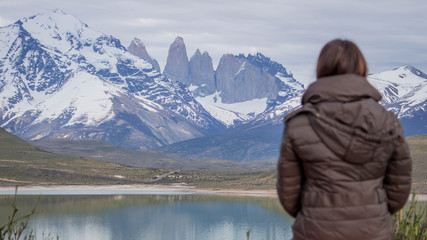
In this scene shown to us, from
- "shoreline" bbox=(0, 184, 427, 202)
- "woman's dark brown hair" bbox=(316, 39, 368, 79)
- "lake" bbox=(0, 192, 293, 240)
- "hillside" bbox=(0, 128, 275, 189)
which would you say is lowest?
"lake" bbox=(0, 192, 293, 240)

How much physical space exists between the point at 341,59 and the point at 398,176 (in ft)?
3.59

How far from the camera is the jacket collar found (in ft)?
18.9

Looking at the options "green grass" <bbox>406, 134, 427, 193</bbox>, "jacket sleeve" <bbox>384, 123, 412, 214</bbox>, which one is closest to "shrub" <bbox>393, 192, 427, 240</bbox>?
"jacket sleeve" <bbox>384, 123, 412, 214</bbox>

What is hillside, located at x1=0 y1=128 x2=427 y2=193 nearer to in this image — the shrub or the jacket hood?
the shrub

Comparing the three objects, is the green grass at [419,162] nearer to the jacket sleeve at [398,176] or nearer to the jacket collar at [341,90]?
the jacket sleeve at [398,176]

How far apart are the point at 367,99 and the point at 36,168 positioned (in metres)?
107

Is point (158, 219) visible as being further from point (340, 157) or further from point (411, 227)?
point (340, 157)

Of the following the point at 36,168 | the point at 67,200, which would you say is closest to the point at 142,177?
the point at 36,168

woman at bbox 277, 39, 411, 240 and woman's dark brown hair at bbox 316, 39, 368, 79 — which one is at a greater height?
woman's dark brown hair at bbox 316, 39, 368, 79

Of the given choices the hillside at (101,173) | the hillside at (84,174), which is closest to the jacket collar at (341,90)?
the hillside at (101,173)

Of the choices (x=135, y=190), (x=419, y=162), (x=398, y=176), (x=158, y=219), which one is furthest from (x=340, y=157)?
(x=419, y=162)

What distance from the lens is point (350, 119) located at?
→ 18.8 feet

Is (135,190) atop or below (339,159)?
below

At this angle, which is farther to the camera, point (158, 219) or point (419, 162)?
point (419, 162)
